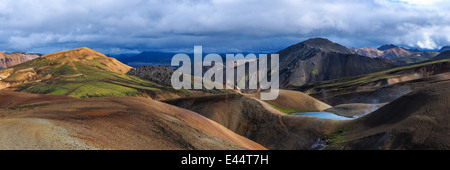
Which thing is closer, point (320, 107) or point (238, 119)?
point (238, 119)

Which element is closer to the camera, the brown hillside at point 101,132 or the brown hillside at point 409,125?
the brown hillside at point 101,132

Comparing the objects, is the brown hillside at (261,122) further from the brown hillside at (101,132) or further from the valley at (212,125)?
the brown hillside at (101,132)

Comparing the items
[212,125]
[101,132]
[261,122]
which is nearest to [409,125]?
[212,125]

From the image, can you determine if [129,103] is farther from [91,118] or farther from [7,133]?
[7,133]

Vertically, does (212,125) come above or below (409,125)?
below

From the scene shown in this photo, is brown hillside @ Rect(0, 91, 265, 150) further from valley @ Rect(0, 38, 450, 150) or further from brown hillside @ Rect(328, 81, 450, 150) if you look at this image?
brown hillside @ Rect(328, 81, 450, 150)

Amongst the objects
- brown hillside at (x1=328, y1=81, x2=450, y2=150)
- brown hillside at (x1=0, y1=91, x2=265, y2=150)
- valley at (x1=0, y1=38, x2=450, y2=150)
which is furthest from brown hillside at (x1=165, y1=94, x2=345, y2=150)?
brown hillside at (x1=0, y1=91, x2=265, y2=150)

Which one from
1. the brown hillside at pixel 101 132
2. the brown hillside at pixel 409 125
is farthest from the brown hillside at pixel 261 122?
the brown hillside at pixel 101 132

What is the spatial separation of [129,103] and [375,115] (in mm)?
40466

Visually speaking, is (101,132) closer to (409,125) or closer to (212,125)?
(212,125)

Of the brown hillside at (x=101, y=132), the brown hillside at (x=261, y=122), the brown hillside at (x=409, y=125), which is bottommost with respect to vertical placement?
the brown hillside at (x=261, y=122)

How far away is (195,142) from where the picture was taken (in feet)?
97.1

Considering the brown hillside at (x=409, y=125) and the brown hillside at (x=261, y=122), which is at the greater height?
the brown hillside at (x=409, y=125)
